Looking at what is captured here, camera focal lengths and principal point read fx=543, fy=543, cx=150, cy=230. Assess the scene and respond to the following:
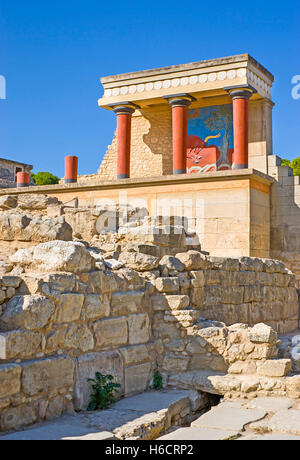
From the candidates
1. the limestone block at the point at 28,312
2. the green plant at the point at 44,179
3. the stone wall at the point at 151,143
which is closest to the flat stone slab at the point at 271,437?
the limestone block at the point at 28,312

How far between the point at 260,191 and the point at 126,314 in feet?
26.3

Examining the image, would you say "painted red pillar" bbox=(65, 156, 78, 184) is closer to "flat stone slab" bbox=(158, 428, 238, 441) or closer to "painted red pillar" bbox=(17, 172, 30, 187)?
"painted red pillar" bbox=(17, 172, 30, 187)

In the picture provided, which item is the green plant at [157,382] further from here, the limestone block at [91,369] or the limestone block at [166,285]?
the limestone block at [166,285]

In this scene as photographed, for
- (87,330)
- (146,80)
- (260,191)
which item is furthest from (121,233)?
(146,80)

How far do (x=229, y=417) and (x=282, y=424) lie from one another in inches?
21.5

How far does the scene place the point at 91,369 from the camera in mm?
5527

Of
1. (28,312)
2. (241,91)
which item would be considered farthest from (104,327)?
(241,91)

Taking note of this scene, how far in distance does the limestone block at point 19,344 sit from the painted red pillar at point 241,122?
10.6m

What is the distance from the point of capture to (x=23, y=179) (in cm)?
1867

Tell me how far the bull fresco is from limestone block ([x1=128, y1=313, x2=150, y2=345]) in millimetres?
11493

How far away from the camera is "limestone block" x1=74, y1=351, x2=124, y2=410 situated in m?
5.31

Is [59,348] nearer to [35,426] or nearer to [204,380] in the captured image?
[35,426]

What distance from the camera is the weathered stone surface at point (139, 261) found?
6.92 m

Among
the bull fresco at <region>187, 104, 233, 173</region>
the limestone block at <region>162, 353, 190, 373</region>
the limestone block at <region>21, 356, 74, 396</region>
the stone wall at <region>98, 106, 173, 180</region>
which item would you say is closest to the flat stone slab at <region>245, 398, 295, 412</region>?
the limestone block at <region>162, 353, 190, 373</region>
